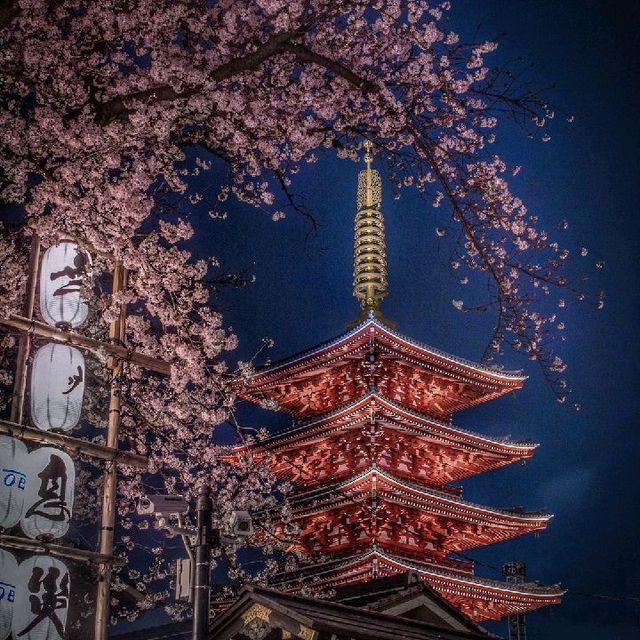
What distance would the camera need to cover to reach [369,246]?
28.4m

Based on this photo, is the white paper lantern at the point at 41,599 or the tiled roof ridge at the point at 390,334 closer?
the white paper lantern at the point at 41,599

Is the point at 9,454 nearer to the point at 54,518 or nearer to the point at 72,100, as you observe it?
the point at 54,518

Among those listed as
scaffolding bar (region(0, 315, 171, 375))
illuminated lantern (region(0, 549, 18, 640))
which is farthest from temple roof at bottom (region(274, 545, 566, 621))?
illuminated lantern (region(0, 549, 18, 640))

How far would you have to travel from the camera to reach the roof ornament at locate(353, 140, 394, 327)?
27562 mm

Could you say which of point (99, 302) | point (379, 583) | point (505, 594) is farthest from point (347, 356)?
point (99, 302)

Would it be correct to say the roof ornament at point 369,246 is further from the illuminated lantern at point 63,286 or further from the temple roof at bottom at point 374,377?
the illuminated lantern at point 63,286

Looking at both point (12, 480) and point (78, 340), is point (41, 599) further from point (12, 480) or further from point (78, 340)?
point (78, 340)

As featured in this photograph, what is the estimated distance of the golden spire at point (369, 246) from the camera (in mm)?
27578

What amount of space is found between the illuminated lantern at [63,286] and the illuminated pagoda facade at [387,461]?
14339 mm

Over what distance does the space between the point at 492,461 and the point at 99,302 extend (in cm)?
1968

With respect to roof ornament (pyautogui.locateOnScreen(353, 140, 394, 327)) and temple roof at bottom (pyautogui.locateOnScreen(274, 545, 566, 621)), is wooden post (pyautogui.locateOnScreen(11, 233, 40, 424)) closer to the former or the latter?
temple roof at bottom (pyautogui.locateOnScreen(274, 545, 566, 621))

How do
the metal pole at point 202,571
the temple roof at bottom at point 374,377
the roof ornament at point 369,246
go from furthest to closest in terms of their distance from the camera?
the roof ornament at point 369,246, the temple roof at bottom at point 374,377, the metal pole at point 202,571

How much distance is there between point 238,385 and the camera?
24.5 meters

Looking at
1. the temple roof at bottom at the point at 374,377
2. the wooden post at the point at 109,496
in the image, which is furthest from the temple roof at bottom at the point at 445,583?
the wooden post at the point at 109,496
